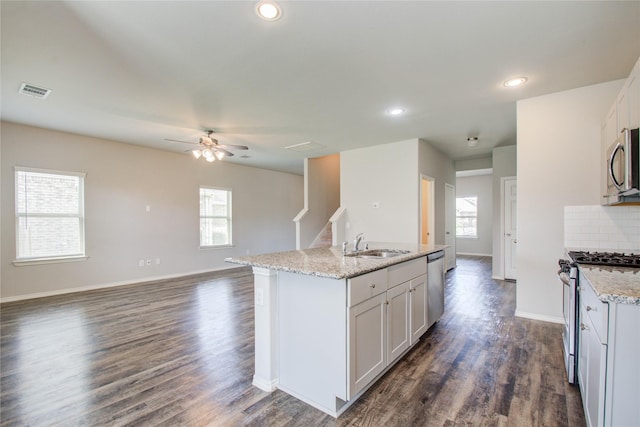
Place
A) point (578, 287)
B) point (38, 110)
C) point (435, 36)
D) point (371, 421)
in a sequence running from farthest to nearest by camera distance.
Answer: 1. point (38, 110)
2. point (435, 36)
3. point (578, 287)
4. point (371, 421)

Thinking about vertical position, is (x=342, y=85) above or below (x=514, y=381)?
above

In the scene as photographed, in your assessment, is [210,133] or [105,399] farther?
[210,133]

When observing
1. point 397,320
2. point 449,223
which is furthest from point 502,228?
point 397,320

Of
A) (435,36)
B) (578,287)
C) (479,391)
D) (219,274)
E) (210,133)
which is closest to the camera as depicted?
(578,287)

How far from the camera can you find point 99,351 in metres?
2.82

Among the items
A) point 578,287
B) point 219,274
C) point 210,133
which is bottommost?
point 219,274

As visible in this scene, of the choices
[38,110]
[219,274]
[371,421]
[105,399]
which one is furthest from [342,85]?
[219,274]

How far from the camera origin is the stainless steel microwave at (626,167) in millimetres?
1867

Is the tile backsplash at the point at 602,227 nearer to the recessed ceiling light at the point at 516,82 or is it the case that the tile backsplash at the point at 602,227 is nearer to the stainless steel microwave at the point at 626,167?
the stainless steel microwave at the point at 626,167

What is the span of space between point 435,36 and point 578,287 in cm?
208

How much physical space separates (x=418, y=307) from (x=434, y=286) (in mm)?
511

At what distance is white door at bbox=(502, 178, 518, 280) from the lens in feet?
18.5

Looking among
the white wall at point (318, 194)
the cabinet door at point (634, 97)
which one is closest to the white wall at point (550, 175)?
the cabinet door at point (634, 97)

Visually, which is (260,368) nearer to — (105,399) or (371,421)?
(371,421)
